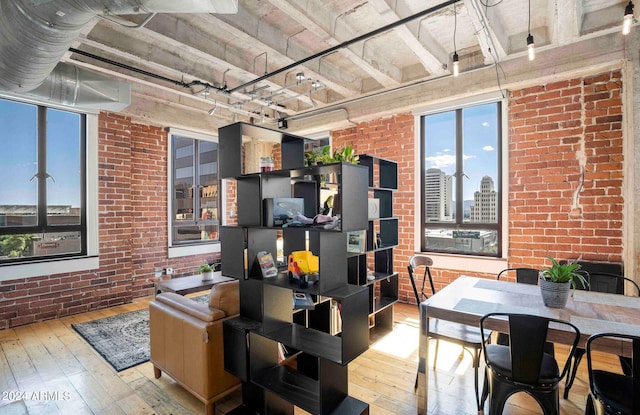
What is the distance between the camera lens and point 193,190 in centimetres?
598

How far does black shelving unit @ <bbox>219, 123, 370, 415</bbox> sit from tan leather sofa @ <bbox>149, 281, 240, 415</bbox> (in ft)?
0.32

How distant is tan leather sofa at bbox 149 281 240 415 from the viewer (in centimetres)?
222

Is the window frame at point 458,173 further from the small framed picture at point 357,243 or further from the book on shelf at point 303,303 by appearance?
the book on shelf at point 303,303

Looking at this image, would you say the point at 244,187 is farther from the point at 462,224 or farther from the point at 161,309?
the point at 462,224

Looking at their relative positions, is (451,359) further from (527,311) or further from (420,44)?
(420,44)

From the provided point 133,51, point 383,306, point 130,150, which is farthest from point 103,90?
point 383,306

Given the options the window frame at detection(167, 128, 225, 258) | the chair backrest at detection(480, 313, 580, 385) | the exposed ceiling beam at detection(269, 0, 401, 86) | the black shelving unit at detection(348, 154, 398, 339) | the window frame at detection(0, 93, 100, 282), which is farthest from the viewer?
the window frame at detection(167, 128, 225, 258)

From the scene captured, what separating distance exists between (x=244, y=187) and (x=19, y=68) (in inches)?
74.6

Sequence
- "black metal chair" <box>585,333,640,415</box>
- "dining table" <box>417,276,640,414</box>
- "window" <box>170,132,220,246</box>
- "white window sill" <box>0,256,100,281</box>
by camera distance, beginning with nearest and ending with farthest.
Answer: "black metal chair" <box>585,333,640,415</box>, "dining table" <box>417,276,640,414</box>, "white window sill" <box>0,256,100,281</box>, "window" <box>170,132,220,246</box>

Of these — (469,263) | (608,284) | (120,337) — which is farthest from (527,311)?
(120,337)

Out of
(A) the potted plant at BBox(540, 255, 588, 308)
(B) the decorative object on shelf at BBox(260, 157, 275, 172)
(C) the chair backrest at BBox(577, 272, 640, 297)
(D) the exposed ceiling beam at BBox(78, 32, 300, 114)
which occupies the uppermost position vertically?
(D) the exposed ceiling beam at BBox(78, 32, 300, 114)

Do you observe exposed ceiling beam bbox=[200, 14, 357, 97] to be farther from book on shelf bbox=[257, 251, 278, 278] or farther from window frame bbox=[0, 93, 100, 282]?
window frame bbox=[0, 93, 100, 282]

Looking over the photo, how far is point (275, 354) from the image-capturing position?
232cm

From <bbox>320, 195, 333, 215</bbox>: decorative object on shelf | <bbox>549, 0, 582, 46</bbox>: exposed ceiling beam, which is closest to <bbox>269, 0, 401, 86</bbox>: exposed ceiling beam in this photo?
<bbox>320, 195, 333, 215</bbox>: decorative object on shelf
